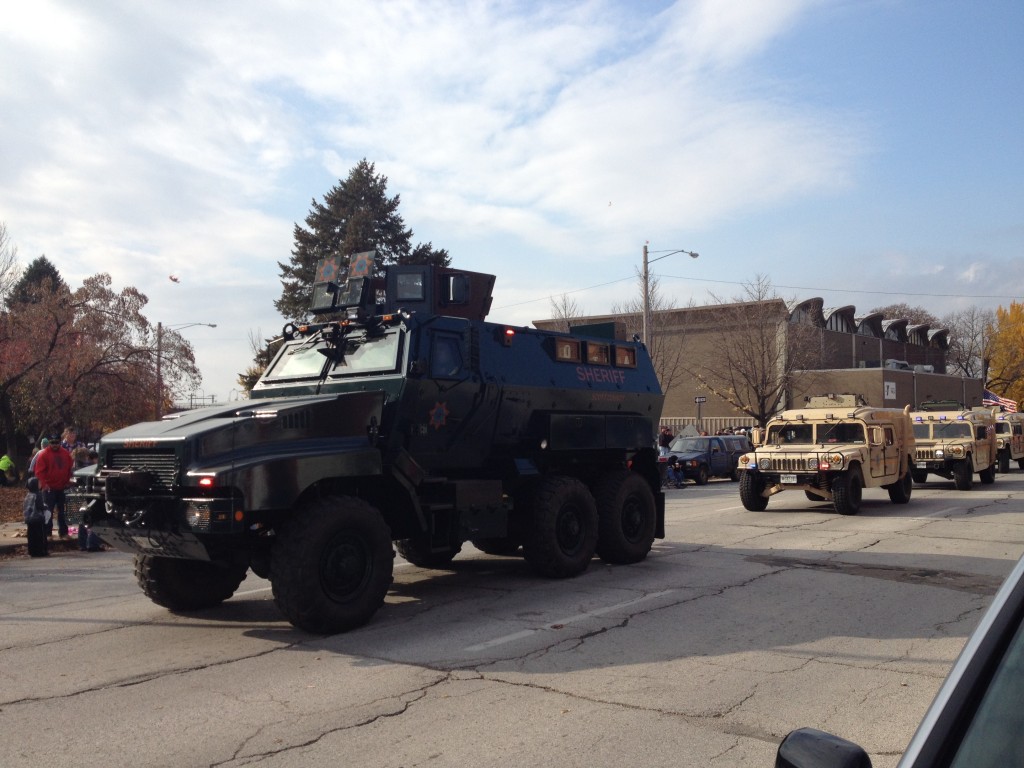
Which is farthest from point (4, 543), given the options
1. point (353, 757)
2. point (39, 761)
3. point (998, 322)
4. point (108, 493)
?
point (998, 322)

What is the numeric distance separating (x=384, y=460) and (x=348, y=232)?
37576mm

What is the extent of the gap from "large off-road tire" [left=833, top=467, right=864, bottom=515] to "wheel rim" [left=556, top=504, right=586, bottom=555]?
28.7ft

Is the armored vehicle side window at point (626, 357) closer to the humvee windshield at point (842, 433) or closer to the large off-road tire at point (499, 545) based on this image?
the large off-road tire at point (499, 545)

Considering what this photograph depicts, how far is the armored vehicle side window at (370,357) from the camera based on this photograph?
913cm

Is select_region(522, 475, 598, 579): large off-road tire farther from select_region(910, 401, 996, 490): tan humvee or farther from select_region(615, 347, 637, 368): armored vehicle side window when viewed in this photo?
A: select_region(910, 401, 996, 490): tan humvee

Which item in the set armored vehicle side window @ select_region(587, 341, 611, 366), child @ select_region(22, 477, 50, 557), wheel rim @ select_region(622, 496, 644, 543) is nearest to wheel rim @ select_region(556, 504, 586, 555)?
wheel rim @ select_region(622, 496, 644, 543)

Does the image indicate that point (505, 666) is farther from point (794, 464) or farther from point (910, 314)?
point (910, 314)

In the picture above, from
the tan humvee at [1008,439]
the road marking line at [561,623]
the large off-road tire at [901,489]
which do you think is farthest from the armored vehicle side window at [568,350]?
the tan humvee at [1008,439]

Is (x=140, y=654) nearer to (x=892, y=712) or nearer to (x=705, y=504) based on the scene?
(x=892, y=712)

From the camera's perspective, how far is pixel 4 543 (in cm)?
1395

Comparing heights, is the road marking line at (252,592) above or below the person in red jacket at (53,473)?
below

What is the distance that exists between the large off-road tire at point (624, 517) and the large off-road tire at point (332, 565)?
3647 millimetres

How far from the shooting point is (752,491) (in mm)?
18281

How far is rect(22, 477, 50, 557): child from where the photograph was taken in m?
13.0
